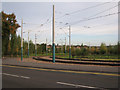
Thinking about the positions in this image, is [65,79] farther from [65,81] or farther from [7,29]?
[7,29]

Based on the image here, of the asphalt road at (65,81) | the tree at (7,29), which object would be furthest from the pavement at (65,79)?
the tree at (7,29)

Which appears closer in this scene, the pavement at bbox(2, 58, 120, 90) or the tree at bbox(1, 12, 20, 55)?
the pavement at bbox(2, 58, 120, 90)

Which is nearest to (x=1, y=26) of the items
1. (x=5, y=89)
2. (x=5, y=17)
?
(x=5, y=17)

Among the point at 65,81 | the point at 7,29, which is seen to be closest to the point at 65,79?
the point at 65,81

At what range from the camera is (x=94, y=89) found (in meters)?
5.67

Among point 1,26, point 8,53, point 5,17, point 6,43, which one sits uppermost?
point 5,17

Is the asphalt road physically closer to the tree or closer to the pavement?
the pavement

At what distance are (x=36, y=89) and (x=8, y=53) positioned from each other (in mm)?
38424

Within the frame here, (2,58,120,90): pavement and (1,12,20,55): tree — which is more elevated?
(1,12,20,55): tree

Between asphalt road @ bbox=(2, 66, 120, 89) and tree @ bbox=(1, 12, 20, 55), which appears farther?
tree @ bbox=(1, 12, 20, 55)

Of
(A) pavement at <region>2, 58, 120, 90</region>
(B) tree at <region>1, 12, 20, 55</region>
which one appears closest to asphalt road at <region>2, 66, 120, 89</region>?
(A) pavement at <region>2, 58, 120, 90</region>

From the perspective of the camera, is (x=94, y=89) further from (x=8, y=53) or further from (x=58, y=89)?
(x=8, y=53)

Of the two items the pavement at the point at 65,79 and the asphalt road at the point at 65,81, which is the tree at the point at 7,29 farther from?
the asphalt road at the point at 65,81

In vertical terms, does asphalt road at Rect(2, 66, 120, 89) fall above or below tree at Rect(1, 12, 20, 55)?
below
